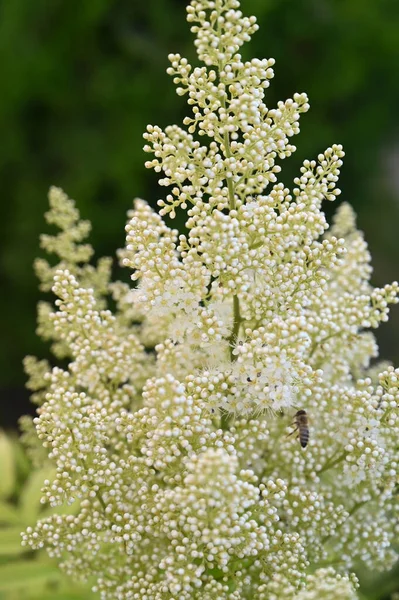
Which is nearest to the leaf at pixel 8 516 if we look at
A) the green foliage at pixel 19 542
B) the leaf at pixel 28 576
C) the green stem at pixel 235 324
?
the green foliage at pixel 19 542

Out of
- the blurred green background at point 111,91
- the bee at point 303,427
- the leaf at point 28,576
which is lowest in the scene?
the bee at point 303,427

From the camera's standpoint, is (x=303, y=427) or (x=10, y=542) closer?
(x=303, y=427)

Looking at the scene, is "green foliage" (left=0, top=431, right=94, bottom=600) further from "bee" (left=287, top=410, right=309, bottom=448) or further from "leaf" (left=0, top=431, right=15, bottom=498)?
"bee" (left=287, top=410, right=309, bottom=448)

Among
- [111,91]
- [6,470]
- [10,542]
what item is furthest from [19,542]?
[111,91]

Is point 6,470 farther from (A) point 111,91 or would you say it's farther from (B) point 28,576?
(A) point 111,91

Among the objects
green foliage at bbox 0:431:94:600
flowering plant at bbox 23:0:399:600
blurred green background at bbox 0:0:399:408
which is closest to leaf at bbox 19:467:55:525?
green foliage at bbox 0:431:94:600

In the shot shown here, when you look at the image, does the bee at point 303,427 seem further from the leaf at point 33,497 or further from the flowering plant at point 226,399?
the leaf at point 33,497
